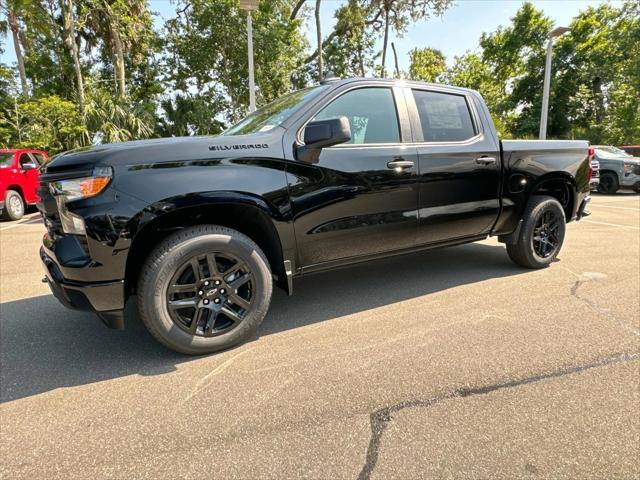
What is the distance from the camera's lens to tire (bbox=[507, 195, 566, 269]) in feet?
13.6

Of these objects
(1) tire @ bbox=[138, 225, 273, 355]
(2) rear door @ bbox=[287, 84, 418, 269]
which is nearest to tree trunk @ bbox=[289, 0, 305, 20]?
(2) rear door @ bbox=[287, 84, 418, 269]

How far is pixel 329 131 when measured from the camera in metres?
2.59

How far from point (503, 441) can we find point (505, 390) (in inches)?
17.0

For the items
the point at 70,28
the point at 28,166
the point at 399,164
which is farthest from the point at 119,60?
the point at 399,164

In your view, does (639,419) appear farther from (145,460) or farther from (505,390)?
(145,460)

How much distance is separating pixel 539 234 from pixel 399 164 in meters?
2.17

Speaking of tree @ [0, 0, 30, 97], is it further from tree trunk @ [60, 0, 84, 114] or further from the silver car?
the silver car

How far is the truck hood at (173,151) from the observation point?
7.60 feet

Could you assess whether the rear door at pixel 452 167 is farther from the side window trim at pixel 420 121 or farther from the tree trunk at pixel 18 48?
the tree trunk at pixel 18 48

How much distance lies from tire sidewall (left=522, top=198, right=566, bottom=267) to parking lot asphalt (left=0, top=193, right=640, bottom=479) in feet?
1.74

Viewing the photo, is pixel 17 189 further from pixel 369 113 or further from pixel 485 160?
pixel 485 160

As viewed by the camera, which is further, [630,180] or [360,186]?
[630,180]

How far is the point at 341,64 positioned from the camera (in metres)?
25.4

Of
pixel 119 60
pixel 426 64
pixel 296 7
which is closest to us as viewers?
pixel 119 60
